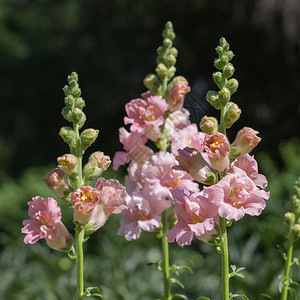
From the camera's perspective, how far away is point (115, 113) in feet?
27.9

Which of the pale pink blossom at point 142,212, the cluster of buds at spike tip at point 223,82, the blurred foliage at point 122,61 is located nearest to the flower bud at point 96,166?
the pale pink blossom at point 142,212

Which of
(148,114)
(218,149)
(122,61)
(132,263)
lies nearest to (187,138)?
(148,114)

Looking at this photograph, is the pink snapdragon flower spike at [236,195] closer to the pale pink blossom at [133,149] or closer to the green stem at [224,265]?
the green stem at [224,265]

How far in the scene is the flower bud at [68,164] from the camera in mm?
1437

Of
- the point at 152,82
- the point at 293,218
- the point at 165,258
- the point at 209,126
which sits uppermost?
the point at 152,82

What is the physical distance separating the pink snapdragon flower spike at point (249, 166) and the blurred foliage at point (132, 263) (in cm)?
46

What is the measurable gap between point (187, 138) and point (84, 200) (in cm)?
48

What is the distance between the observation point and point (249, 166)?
1427 mm

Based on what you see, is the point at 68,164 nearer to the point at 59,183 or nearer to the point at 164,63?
the point at 59,183

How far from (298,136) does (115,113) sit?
3153 mm

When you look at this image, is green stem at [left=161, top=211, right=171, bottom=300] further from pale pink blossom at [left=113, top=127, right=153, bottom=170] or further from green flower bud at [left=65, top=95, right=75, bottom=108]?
green flower bud at [left=65, top=95, right=75, bottom=108]

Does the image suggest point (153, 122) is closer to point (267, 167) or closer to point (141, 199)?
point (141, 199)

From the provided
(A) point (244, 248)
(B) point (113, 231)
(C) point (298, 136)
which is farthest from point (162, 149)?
(C) point (298, 136)

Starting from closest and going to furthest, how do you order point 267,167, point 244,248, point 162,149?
point 162,149, point 244,248, point 267,167
